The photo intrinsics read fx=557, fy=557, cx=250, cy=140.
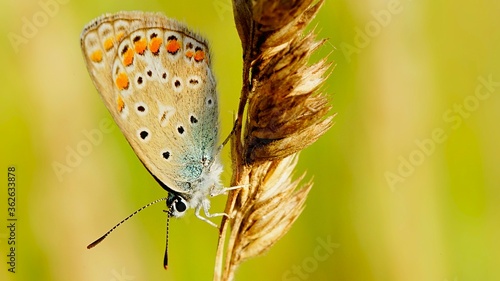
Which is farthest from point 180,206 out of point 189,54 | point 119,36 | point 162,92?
point 119,36

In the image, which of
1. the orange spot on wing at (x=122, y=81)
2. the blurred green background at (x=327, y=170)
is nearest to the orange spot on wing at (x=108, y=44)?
the orange spot on wing at (x=122, y=81)

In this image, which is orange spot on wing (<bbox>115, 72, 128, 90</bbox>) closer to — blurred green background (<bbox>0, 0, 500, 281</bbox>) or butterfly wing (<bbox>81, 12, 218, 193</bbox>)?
butterfly wing (<bbox>81, 12, 218, 193</bbox>)

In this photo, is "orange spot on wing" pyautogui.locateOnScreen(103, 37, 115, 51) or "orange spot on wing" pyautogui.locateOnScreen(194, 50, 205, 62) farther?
"orange spot on wing" pyautogui.locateOnScreen(194, 50, 205, 62)

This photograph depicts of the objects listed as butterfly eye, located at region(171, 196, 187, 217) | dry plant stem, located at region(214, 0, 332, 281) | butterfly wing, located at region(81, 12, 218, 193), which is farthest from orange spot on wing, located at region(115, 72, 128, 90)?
dry plant stem, located at region(214, 0, 332, 281)

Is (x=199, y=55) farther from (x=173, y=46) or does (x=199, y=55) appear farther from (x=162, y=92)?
(x=162, y=92)

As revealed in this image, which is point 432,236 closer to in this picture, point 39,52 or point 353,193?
point 353,193

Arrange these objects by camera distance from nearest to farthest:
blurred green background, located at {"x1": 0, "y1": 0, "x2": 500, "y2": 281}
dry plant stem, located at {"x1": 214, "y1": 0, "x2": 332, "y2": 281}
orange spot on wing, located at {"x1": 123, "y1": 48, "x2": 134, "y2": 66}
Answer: dry plant stem, located at {"x1": 214, "y1": 0, "x2": 332, "y2": 281}
orange spot on wing, located at {"x1": 123, "y1": 48, "x2": 134, "y2": 66}
blurred green background, located at {"x1": 0, "y1": 0, "x2": 500, "y2": 281}
